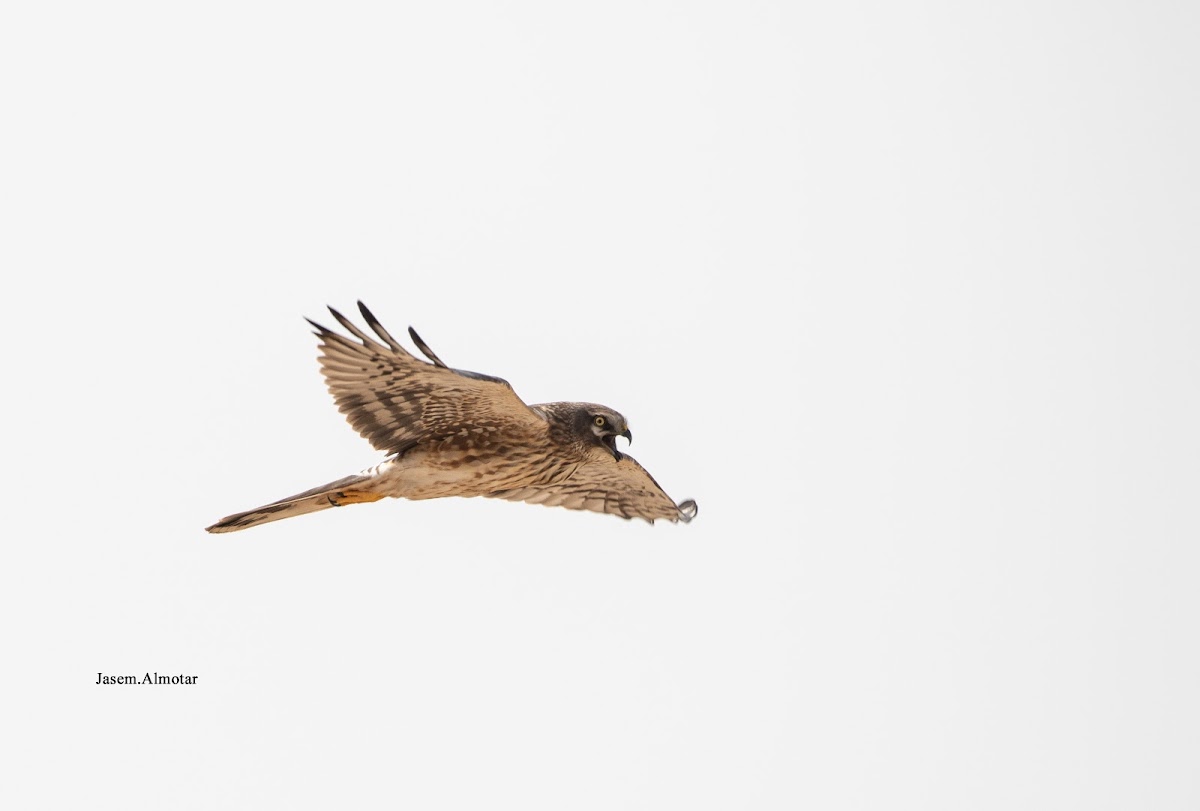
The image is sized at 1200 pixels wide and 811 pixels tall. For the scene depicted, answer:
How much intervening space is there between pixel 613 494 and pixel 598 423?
77.2 inches

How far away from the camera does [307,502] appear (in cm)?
1035

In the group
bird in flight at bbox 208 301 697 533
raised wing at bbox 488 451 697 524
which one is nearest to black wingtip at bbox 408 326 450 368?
bird in flight at bbox 208 301 697 533

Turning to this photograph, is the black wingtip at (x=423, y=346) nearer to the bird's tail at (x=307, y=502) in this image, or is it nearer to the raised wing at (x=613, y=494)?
the bird's tail at (x=307, y=502)

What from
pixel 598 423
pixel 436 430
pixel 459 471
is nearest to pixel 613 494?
pixel 598 423

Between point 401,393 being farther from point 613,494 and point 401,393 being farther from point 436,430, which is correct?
point 613,494

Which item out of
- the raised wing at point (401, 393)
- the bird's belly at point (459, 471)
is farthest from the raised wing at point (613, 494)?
the raised wing at point (401, 393)

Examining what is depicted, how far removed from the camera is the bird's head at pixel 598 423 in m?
10.7

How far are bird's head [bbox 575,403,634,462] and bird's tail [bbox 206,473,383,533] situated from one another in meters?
1.64

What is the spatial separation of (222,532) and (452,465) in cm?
176

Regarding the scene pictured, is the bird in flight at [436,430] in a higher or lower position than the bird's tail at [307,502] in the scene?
higher

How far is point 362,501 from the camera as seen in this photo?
34.7ft

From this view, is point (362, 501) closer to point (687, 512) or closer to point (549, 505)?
point (549, 505)

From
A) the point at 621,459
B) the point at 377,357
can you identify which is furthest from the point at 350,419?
the point at 621,459

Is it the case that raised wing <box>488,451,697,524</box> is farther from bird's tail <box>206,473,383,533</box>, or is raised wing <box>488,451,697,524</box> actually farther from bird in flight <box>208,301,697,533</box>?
bird's tail <box>206,473,383,533</box>
